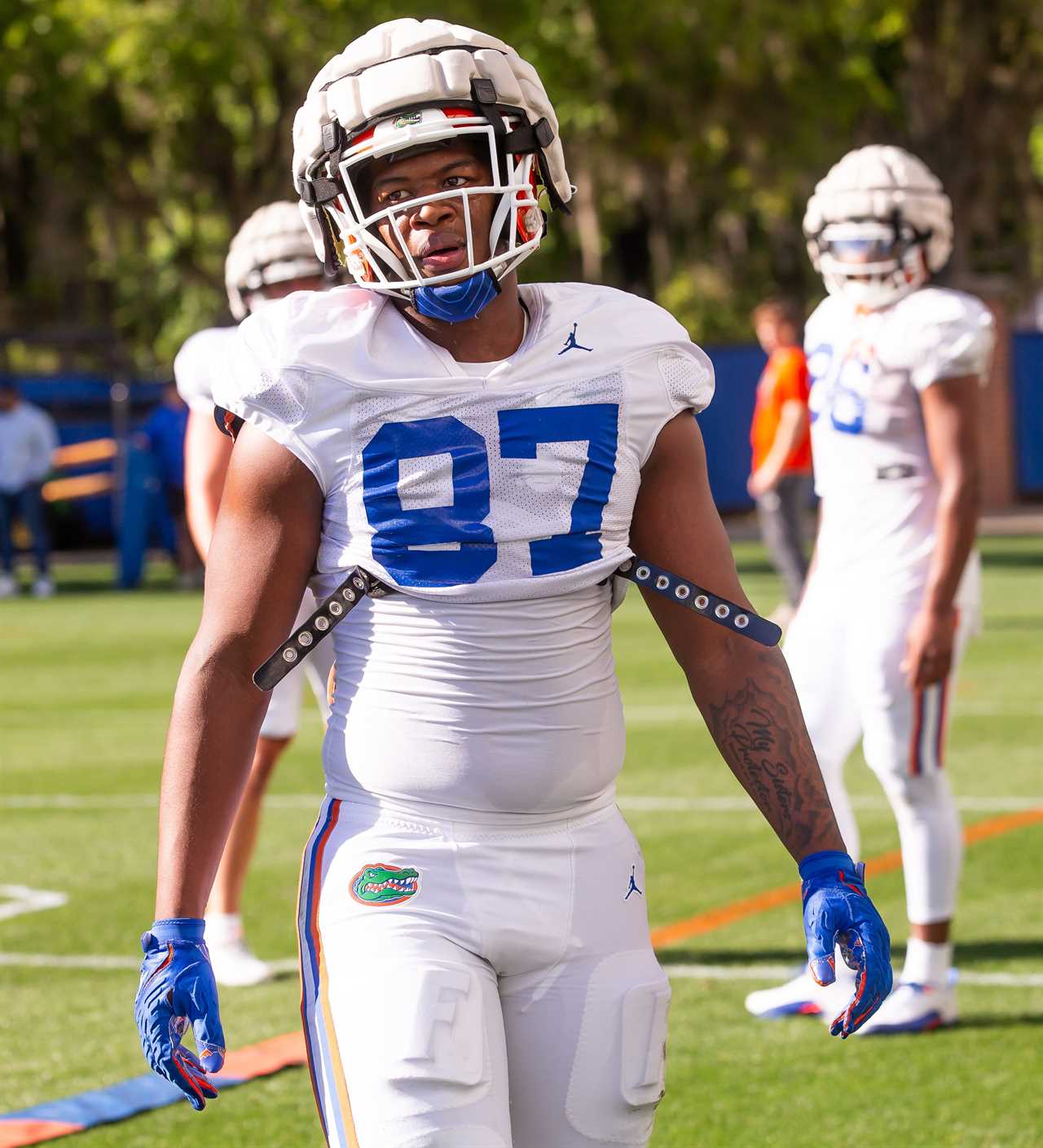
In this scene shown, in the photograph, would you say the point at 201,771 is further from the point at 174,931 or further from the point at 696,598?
the point at 696,598

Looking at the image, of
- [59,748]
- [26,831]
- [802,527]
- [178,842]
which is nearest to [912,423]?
[178,842]

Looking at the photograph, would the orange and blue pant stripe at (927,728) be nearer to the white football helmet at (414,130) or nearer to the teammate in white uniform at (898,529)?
the teammate in white uniform at (898,529)

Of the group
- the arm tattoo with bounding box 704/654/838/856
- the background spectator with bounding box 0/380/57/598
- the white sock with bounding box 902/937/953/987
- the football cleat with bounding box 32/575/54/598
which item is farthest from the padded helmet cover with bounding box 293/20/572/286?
the football cleat with bounding box 32/575/54/598

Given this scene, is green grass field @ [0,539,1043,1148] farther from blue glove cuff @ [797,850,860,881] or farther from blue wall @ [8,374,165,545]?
blue wall @ [8,374,165,545]

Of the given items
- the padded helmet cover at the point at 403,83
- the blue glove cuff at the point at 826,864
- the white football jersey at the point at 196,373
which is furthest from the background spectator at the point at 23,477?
the blue glove cuff at the point at 826,864

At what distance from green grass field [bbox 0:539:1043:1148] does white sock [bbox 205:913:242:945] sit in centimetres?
19

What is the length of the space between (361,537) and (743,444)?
83.1 feet

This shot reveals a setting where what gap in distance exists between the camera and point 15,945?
676cm

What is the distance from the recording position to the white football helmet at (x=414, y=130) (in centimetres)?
304

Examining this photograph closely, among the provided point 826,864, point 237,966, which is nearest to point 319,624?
point 826,864

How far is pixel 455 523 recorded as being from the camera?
2.98 metres

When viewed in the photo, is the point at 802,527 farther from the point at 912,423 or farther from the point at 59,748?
the point at 912,423

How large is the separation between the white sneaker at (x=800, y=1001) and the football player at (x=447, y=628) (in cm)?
263

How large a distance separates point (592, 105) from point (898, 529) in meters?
19.9
